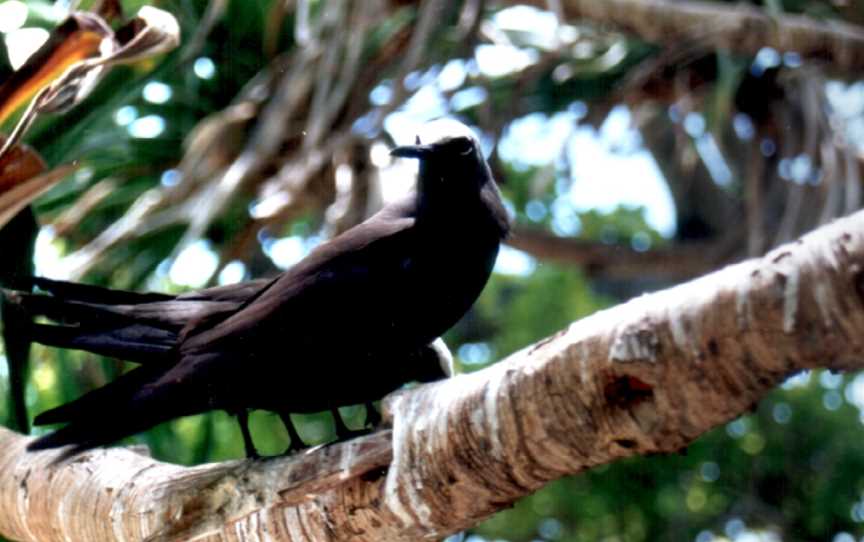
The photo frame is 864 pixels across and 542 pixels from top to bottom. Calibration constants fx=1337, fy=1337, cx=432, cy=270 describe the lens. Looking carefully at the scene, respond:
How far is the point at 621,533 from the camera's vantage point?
4.80 meters

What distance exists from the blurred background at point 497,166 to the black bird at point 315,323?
44cm

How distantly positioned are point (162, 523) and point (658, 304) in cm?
97

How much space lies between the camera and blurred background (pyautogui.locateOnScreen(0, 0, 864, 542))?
3.35m

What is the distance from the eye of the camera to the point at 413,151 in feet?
6.98

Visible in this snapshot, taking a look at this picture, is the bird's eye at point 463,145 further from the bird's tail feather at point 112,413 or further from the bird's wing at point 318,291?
the bird's tail feather at point 112,413

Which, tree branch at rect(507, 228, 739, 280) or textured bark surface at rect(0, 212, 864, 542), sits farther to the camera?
tree branch at rect(507, 228, 739, 280)

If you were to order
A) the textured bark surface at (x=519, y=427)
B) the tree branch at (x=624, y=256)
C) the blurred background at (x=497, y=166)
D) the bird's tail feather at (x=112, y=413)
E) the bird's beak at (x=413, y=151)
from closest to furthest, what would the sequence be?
the textured bark surface at (x=519, y=427), the bird's tail feather at (x=112, y=413), the bird's beak at (x=413, y=151), the blurred background at (x=497, y=166), the tree branch at (x=624, y=256)

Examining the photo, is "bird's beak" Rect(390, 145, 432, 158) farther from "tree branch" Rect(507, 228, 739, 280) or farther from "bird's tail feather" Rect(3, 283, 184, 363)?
"tree branch" Rect(507, 228, 739, 280)

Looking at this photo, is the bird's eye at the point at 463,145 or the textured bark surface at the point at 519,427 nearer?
the textured bark surface at the point at 519,427

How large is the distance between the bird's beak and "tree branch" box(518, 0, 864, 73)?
92.0 inches

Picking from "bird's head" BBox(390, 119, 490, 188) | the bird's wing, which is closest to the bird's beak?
"bird's head" BBox(390, 119, 490, 188)

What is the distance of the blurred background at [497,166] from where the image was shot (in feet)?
11.0

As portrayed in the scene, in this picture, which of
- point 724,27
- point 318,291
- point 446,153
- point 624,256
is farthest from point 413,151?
point 624,256

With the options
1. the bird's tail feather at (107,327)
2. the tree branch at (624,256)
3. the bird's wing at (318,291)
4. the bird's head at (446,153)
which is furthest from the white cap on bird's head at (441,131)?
the tree branch at (624,256)
